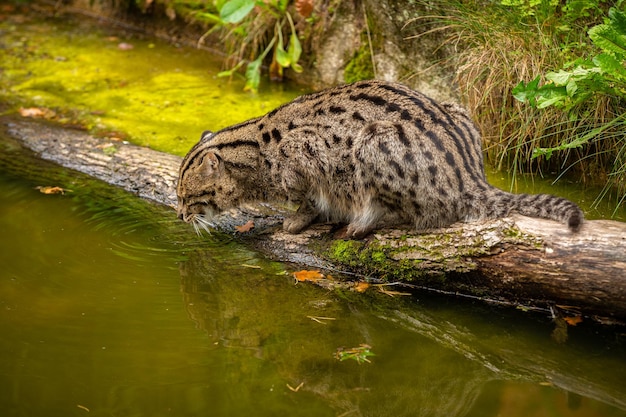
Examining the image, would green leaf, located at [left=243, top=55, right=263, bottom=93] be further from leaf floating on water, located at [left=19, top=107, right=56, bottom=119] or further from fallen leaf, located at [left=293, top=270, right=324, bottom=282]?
fallen leaf, located at [left=293, top=270, right=324, bottom=282]

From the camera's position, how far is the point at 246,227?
6355 mm

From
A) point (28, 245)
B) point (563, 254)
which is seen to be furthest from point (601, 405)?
point (28, 245)

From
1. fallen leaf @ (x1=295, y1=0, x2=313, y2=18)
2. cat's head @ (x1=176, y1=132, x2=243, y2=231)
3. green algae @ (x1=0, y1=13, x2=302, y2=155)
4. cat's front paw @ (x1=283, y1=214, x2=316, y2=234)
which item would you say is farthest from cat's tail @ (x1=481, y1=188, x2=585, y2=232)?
fallen leaf @ (x1=295, y1=0, x2=313, y2=18)

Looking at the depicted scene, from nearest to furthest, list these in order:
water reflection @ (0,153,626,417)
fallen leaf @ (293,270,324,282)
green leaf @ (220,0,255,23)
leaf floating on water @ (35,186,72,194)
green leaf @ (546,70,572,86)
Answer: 1. water reflection @ (0,153,626,417)
2. green leaf @ (546,70,572,86)
3. fallen leaf @ (293,270,324,282)
4. leaf floating on water @ (35,186,72,194)
5. green leaf @ (220,0,255,23)

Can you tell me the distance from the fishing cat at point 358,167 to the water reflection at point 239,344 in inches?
21.4

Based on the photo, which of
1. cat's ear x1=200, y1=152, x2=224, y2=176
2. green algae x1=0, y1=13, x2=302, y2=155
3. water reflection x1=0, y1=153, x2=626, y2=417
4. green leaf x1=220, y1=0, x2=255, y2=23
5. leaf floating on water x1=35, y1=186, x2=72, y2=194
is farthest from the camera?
green algae x1=0, y1=13, x2=302, y2=155

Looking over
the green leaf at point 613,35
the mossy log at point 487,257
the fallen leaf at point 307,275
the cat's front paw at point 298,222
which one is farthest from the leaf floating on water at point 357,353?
the green leaf at point 613,35

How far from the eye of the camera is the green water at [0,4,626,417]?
440 centimetres

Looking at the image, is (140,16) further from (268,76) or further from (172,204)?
(172,204)

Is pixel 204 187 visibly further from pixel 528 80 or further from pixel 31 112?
pixel 31 112

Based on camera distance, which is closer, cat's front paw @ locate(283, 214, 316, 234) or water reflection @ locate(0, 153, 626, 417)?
water reflection @ locate(0, 153, 626, 417)

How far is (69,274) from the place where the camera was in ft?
18.6

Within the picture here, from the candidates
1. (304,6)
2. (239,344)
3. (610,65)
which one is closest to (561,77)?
(610,65)

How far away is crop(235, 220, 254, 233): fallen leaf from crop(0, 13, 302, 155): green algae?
1.46 meters
